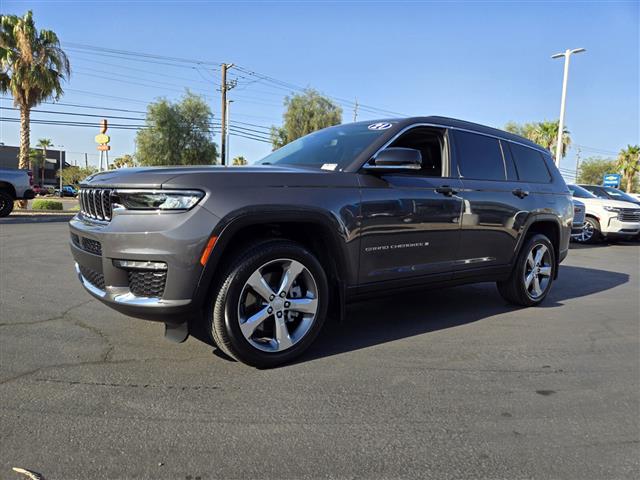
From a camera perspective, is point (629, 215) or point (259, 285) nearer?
point (259, 285)

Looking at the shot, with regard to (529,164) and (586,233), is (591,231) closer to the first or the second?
(586,233)

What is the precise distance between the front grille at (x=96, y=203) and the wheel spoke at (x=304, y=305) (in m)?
1.33

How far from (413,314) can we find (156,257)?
288 cm

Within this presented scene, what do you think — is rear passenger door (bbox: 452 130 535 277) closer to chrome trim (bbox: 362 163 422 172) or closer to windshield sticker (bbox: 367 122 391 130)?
windshield sticker (bbox: 367 122 391 130)

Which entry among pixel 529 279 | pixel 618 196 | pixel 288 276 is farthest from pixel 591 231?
pixel 288 276

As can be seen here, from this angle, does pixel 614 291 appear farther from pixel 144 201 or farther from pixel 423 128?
pixel 144 201

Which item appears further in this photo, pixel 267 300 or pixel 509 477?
pixel 267 300

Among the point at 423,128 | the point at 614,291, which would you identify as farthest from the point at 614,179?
the point at 423,128

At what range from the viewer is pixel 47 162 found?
93250mm

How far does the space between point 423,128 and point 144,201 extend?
254cm

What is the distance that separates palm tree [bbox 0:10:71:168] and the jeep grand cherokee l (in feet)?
67.2

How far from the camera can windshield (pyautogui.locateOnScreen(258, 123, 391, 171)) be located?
3846mm

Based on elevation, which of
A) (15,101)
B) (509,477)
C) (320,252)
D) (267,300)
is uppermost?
(15,101)

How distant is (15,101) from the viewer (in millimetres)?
20891
